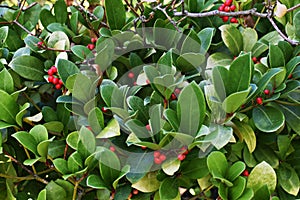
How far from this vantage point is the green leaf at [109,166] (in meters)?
0.76

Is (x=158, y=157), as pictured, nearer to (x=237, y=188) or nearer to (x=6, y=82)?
(x=237, y=188)

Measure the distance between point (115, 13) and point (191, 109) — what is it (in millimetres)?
387

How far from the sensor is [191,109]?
2.38 ft

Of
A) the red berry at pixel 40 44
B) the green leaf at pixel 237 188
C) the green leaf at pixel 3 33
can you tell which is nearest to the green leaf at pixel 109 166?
the green leaf at pixel 237 188

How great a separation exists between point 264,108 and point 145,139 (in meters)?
0.27

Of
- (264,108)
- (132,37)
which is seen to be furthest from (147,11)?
(264,108)

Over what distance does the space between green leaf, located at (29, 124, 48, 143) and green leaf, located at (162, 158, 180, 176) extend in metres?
0.25

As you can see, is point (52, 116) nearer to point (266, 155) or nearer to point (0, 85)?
point (0, 85)

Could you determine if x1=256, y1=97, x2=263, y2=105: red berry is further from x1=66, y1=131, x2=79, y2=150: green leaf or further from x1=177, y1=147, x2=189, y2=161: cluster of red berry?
x1=66, y1=131, x2=79, y2=150: green leaf

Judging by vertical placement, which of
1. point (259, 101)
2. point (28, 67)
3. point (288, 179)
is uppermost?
point (28, 67)

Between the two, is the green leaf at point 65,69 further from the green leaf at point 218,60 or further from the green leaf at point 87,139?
the green leaf at point 218,60

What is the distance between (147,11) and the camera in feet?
3.36

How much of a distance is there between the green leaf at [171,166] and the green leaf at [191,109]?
0.20 ft

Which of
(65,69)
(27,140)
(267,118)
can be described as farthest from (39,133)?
(267,118)
